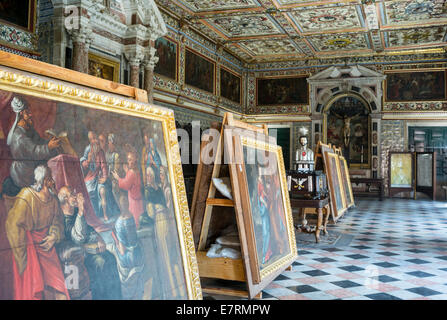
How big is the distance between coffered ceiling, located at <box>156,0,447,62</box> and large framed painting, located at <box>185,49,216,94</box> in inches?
41.1

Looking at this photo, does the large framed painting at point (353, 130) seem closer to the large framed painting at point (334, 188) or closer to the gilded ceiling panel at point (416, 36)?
the gilded ceiling panel at point (416, 36)

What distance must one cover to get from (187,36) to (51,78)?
45.2 feet

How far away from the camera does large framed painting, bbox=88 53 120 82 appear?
31.7ft

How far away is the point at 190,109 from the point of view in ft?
51.0

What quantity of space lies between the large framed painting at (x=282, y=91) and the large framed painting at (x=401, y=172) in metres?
5.14

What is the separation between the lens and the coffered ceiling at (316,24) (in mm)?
13016

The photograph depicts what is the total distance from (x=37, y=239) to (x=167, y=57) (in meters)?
12.8

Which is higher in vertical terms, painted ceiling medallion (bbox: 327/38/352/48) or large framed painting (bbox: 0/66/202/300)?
painted ceiling medallion (bbox: 327/38/352/48)

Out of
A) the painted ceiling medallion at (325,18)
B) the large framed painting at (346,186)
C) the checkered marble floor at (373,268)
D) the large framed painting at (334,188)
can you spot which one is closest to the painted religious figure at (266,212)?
the checkered marble floor at (373,268)

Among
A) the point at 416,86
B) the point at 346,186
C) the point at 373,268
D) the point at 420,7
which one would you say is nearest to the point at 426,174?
the point at 416,86

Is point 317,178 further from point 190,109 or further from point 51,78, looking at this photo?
point 190,109

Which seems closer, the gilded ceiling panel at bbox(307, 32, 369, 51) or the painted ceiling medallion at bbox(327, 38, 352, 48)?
the gilded ceiling panel at bbox(307, 32, 369, 51)

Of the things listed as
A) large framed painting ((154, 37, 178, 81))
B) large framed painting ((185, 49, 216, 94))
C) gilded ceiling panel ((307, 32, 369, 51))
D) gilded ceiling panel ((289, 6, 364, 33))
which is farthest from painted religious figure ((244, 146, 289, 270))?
gilded ceiling panel ((307, 32, 369, 51))

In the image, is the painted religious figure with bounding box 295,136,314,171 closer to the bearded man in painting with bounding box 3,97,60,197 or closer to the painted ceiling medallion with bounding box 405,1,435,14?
the bearded man in painting with bounding box 3,97,60,197
